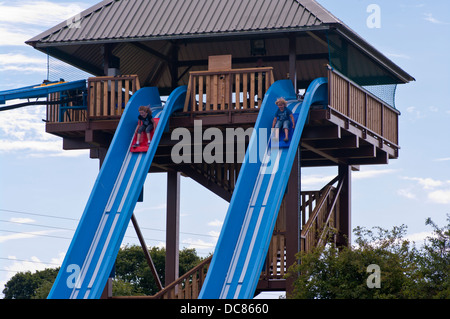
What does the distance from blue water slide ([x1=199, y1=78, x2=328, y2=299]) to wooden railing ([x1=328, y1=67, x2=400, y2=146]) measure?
647 millimetres

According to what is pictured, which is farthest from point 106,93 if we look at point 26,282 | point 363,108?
point 26,282

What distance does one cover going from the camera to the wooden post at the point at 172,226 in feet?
99.3

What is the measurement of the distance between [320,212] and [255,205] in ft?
18.3

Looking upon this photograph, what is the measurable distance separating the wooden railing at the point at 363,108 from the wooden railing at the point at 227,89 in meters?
1.74

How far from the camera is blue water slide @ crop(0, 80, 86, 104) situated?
26.1 metres

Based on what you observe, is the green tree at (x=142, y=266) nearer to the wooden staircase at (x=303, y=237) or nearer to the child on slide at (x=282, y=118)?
the wooden staircase at (x=303, y=237)

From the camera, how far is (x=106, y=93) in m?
25.9

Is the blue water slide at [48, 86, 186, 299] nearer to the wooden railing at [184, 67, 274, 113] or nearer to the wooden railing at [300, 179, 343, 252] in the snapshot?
the wooden railing at [184, 67, 274, 113]

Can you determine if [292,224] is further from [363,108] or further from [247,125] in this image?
[363,108]

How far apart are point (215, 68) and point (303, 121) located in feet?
10.00

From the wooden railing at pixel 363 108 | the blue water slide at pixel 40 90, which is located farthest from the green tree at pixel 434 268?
the blue water slide at pixel 40 90

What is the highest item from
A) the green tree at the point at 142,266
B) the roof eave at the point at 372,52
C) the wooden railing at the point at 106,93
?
the roof eave at the point at 372,52

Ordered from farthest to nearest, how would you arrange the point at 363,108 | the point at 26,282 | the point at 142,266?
the point at 26,282 < the point at 142,266 < the point at 363,108
